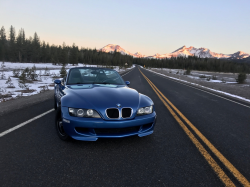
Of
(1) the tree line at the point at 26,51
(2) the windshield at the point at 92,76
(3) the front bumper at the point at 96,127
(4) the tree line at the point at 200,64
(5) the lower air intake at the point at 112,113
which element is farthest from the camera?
(4) the tree line at the point at 200,64

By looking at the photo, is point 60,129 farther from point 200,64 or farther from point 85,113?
point 200,64

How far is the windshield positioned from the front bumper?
1.63 m

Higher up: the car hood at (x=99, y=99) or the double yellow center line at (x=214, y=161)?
the car hood at (x=99, y=99)

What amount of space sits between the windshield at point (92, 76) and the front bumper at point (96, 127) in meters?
1.63

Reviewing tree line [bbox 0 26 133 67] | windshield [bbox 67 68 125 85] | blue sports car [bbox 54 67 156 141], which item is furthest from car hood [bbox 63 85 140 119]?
tree line [bbox 0 26 133 67]

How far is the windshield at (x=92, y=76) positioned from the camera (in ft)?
15.4

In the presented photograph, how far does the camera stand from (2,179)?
7.31ft

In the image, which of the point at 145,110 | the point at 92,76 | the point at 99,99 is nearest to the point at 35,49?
the point at 92,76

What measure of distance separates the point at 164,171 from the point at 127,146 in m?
0.95

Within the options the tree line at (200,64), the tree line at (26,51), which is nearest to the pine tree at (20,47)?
the tree line at (26,51)

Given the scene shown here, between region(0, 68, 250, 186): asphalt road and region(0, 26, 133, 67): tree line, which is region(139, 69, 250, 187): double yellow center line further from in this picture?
region(0, 26, 133, 67): tree line

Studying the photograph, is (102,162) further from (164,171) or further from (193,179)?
(193,179)

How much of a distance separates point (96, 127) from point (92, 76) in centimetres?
225

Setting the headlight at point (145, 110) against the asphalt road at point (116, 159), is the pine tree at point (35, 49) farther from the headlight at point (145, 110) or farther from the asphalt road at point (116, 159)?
the headlight at point (145, 110)
